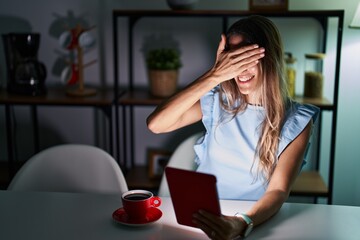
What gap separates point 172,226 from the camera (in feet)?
4.36

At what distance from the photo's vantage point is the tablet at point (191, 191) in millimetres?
1118

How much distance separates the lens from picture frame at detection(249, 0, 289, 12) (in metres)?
2.40

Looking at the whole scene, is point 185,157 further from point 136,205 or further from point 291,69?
point 291,69

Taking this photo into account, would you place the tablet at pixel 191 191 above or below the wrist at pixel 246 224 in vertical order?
above

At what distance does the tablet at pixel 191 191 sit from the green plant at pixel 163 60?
1.38 metres

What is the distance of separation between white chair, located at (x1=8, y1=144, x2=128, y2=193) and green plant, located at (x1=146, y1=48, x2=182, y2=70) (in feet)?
Result: 2.53

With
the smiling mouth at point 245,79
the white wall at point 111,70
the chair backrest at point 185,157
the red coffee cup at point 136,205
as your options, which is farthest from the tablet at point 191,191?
the white wall at point 111,70

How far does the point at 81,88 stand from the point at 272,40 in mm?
1330

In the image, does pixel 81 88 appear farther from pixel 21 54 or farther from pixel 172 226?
pixel 172 226

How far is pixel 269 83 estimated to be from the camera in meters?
1.63

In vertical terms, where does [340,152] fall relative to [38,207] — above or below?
below

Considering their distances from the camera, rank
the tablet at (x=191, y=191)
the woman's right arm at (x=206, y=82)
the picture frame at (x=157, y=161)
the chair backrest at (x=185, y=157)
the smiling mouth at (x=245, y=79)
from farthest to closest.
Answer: the picture frame at (x=157, y=161)
the chair backrest at (x=185, y=157)
the smiling mouth at (x=245, y=79)
the woman's right arm at (x=206, y=82)
the tablet at (x=191, y=191)

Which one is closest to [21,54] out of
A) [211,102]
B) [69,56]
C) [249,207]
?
[69,56]

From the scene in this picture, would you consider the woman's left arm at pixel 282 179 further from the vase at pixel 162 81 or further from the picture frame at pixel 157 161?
the picture frame at pixel 157 161
